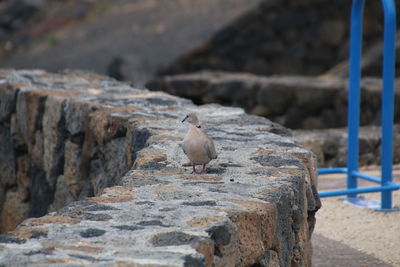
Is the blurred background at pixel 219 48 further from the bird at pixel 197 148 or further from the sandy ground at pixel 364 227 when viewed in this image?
the bird at pixel 197 148

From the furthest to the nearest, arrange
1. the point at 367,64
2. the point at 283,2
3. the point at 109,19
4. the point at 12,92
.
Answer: the point at 109,19 < the point at 283,2 < the point at 367,64 < the point at 12,92

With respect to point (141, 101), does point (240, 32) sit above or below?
above

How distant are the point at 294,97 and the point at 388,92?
588 centimetres

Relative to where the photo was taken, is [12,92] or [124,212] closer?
[124,212]

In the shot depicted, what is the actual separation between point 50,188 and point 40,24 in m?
23.4

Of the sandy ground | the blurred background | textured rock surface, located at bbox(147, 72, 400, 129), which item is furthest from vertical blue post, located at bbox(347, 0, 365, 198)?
textured rock surface, located at bbox(147, 72, 400, 129)

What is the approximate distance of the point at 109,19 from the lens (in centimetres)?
2661

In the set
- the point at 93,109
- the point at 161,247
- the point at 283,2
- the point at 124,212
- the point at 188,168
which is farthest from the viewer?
the point at 283,2

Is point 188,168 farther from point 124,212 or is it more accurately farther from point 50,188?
point 50,188

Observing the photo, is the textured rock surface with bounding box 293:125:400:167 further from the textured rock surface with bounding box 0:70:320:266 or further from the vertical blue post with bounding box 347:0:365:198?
the textured rock surface with bounding box 0:70:320:266

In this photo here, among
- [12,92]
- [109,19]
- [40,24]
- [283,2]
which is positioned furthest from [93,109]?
[40,24]

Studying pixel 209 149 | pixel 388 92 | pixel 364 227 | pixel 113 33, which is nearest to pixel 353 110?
pixel 388 92

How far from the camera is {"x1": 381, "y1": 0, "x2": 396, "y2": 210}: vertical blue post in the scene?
6.02 metres

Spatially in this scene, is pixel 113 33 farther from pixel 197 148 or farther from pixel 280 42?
pixel 197 148
